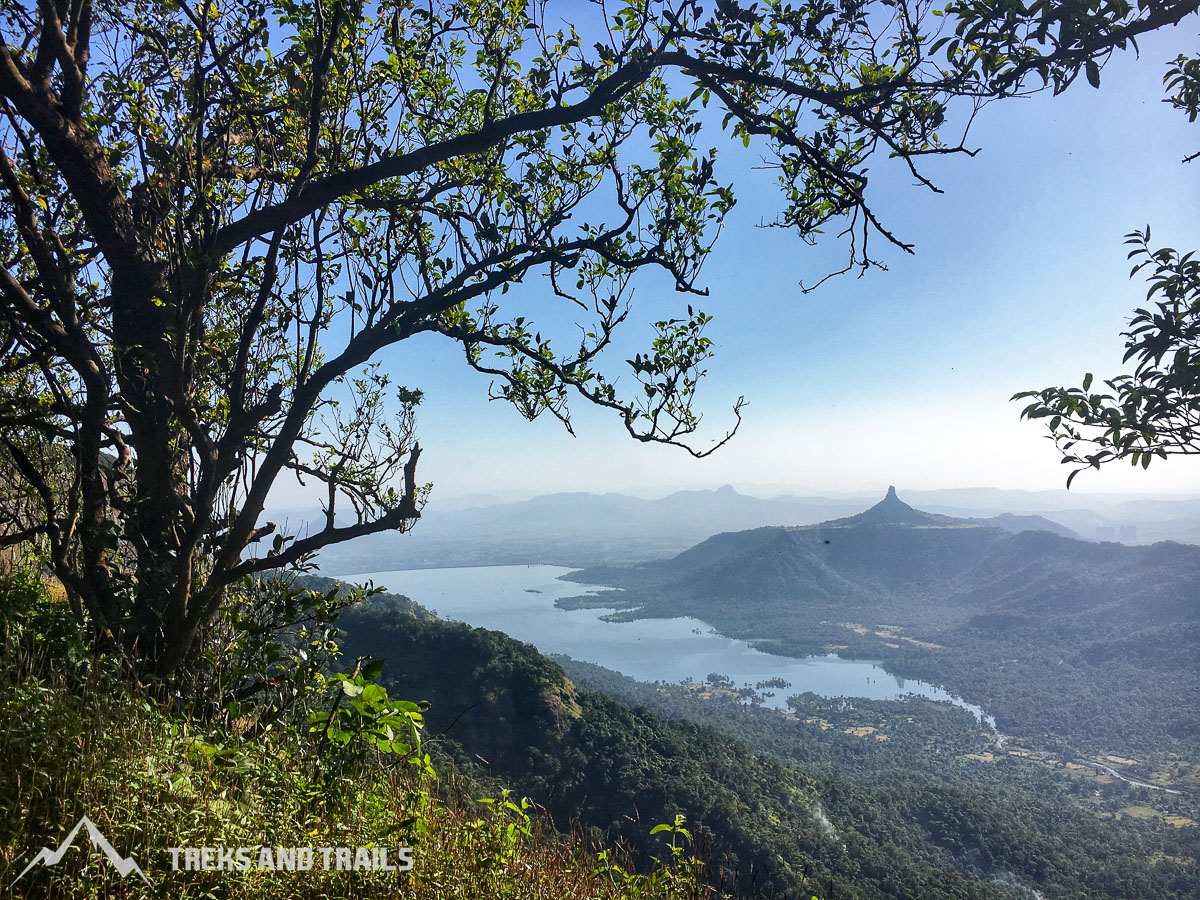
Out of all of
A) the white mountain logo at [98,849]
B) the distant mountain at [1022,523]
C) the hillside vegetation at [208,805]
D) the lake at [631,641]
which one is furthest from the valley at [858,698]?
the distant mountain at [1022,523]

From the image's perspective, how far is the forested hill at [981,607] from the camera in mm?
58438

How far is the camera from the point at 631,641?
87.2m

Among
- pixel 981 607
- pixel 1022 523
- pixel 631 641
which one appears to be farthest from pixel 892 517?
pixel 631 641

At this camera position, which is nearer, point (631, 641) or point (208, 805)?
point (208, 805)

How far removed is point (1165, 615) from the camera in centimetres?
6938

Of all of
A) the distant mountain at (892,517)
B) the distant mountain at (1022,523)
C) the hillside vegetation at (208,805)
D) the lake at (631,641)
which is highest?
the hillside vegetation at (208,805)

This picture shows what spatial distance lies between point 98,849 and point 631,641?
90180 mm

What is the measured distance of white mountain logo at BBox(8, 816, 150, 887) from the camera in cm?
133

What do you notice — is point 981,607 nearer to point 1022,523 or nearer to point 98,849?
point 1022,523

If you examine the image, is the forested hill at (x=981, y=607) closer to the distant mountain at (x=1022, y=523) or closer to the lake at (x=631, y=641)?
the lake at (x=631, y=641)

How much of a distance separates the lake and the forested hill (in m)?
4.09

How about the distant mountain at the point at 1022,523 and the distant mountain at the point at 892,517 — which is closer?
the distant mountain at the point at 892,517

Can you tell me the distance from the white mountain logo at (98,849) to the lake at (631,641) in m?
53.2

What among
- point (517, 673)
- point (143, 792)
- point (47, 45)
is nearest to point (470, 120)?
point (47, 45)
